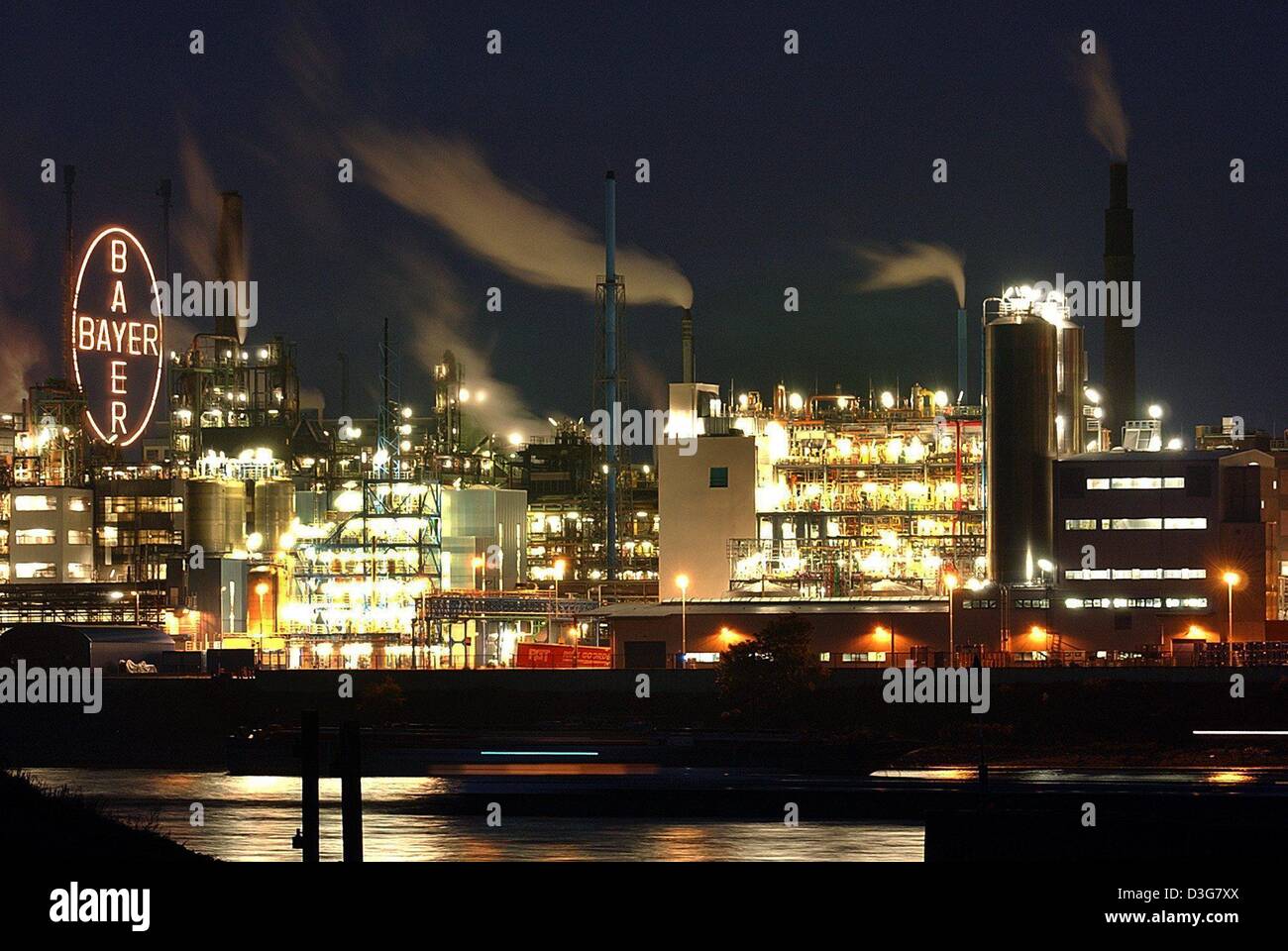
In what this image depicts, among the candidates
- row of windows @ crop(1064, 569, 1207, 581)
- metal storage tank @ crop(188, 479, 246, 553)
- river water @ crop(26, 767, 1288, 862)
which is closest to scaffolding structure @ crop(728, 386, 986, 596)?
row of windows @ crop(1064, 569, 1207, 581)

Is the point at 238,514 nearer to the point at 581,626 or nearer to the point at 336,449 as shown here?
the point at 336,449

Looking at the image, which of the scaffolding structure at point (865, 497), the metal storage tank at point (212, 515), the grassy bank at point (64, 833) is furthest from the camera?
the metal storage tank at point (212, 515)

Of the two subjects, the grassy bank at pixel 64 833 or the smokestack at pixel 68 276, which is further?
the smokestack at pixel 68 276

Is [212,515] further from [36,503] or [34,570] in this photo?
[34,570]

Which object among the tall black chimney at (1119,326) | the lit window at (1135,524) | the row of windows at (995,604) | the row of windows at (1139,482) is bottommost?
the row of windows at (995,604)

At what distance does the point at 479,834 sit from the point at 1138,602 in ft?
115

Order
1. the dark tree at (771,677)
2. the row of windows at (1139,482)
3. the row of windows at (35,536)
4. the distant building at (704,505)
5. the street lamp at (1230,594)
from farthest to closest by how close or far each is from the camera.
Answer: the row of windows at (35,536)
the distant building at (704,505)
the row of windows at (1139,482)
the street lamp at (1230,594)
the dark tree at (771,677)

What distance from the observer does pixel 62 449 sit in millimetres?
104688

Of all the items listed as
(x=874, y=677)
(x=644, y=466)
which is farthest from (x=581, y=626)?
(x=644, y=466)

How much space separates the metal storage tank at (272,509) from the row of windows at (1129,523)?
3963 centimetres

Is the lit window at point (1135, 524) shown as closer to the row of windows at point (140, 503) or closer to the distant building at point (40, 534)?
the row of windows at point (140, 503)
